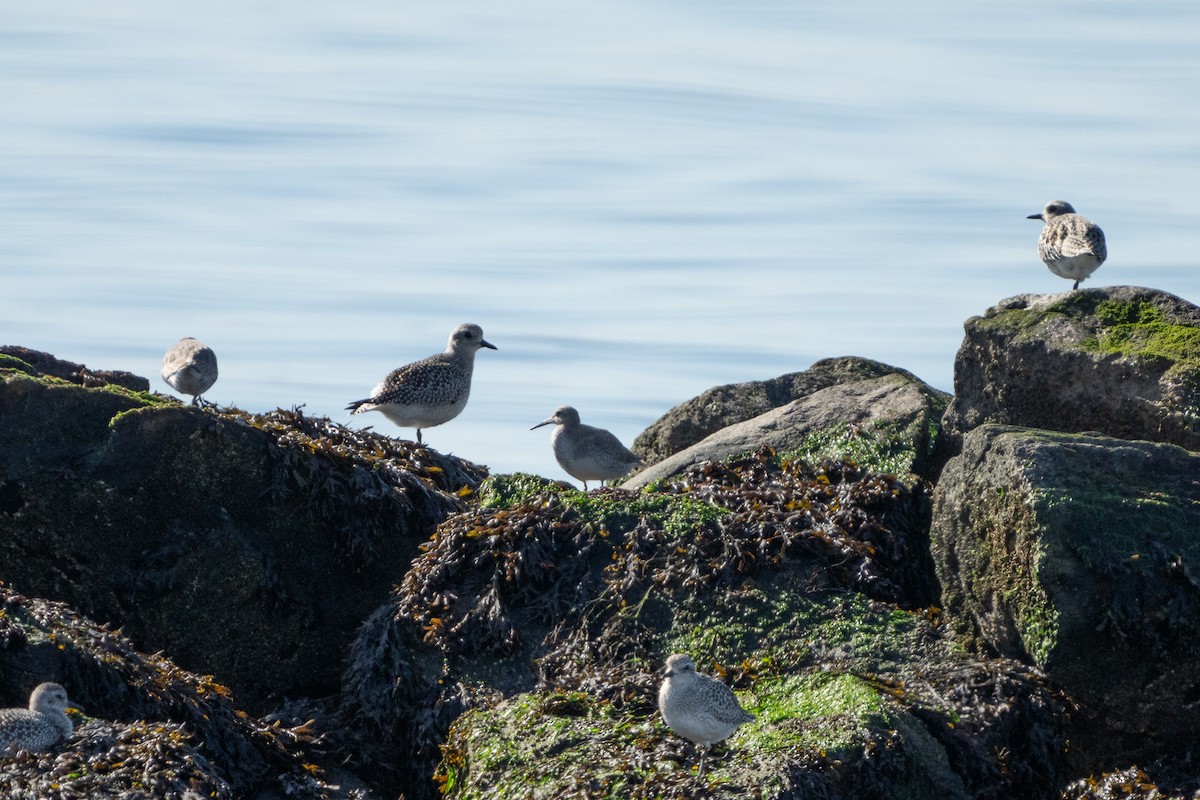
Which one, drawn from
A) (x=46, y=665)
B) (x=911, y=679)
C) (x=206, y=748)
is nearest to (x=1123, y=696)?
(x=911, y=679)

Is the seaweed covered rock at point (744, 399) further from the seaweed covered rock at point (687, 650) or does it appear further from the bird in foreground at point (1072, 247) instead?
the seaweed covered rock at point (687, 650)

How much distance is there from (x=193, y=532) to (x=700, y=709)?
400 centimetres

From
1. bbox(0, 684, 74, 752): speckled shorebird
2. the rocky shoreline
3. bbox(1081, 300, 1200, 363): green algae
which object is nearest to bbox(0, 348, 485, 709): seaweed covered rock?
the rocky shoreline

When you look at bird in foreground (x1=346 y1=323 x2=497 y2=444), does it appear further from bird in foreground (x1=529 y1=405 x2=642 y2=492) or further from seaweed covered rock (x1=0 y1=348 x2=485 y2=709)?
seaweed covered rock (x1=0 y1=348 x2=485 y2=709)

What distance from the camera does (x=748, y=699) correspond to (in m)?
8.34

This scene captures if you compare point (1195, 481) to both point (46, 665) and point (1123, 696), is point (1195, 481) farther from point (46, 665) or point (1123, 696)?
point (46, 665)

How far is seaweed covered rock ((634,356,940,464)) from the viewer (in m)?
13.8

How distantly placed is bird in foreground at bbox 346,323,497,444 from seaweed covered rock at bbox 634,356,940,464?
204 cm

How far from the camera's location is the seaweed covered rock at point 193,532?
9.81 metres

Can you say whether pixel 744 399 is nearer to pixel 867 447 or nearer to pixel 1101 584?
pixel 867 447

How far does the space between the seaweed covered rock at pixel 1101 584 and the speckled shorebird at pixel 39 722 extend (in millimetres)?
4864

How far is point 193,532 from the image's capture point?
9.95 metres

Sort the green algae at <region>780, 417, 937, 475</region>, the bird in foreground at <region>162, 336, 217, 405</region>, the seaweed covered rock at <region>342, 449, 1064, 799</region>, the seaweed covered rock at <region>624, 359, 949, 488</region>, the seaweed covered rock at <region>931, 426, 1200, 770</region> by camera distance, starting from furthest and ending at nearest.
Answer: the bird in foreground at <region>162, 336, 217, 405</region> < the seaweed covered rock at <region>624, 359, 949, 488</region> < the green algae at <region>780, 417, 937, 475</region> < the seaweed covered rock at <region>931, 426, 1200, 770</region> < the seaweed covered rock at <region>342, 449, 1064, 799</region>

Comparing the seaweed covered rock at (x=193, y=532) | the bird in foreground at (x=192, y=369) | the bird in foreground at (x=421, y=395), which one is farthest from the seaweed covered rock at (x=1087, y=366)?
the bird in foreground at (x=192, y=369)
